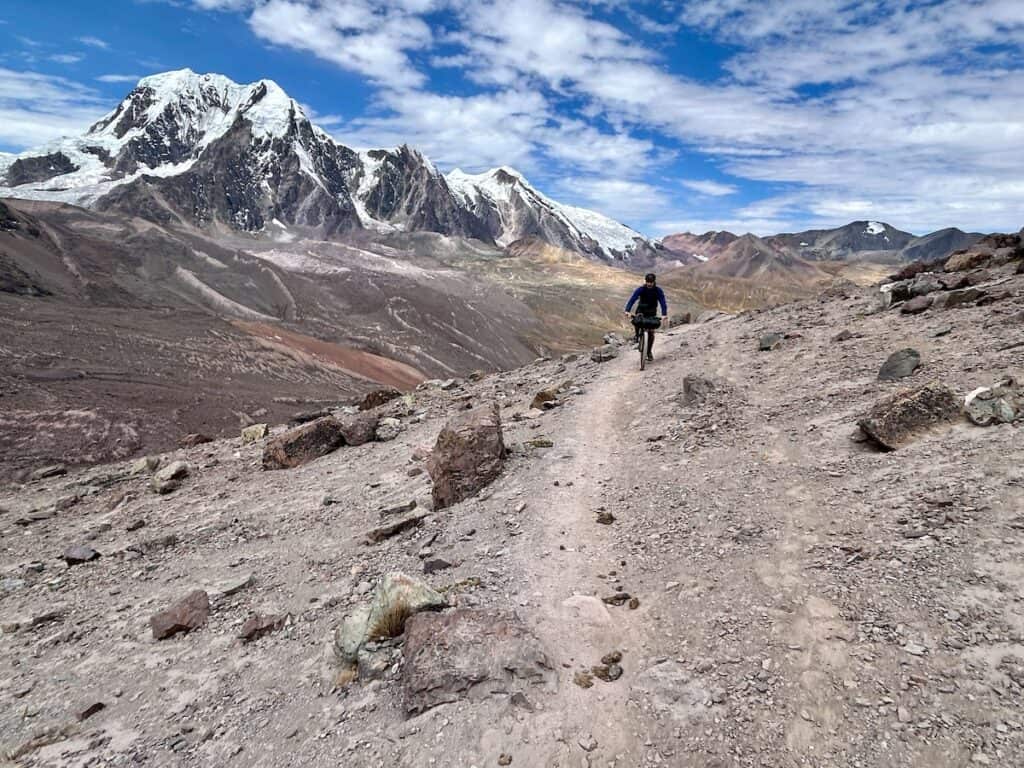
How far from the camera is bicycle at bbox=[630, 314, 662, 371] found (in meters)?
16.4

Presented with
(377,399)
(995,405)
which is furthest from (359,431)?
(995,405)

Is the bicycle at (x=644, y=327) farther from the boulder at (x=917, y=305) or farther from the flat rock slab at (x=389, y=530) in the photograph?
the flat rock slab at (x=389, y=530)

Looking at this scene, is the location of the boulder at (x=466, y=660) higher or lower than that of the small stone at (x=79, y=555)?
higher

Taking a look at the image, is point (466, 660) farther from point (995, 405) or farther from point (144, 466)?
point (144, 466)

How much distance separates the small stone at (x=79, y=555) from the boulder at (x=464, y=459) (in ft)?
23.1

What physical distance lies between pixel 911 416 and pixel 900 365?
10.8 ft

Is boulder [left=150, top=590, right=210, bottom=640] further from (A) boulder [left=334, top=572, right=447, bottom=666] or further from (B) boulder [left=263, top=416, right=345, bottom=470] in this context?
(B) boulder [left=263, top=416, right=345, bottom=470]

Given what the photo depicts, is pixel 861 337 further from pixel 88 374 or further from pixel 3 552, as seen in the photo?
pixel 88 374

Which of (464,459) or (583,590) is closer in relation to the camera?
(583,590)

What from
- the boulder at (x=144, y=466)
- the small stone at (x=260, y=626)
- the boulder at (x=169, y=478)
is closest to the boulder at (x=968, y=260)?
the small stone at (x=260, y=626)

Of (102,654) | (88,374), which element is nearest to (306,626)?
(102,654)

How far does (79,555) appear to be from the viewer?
11188 millimetres

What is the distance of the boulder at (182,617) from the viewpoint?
7.64m

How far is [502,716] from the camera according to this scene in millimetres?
4820
